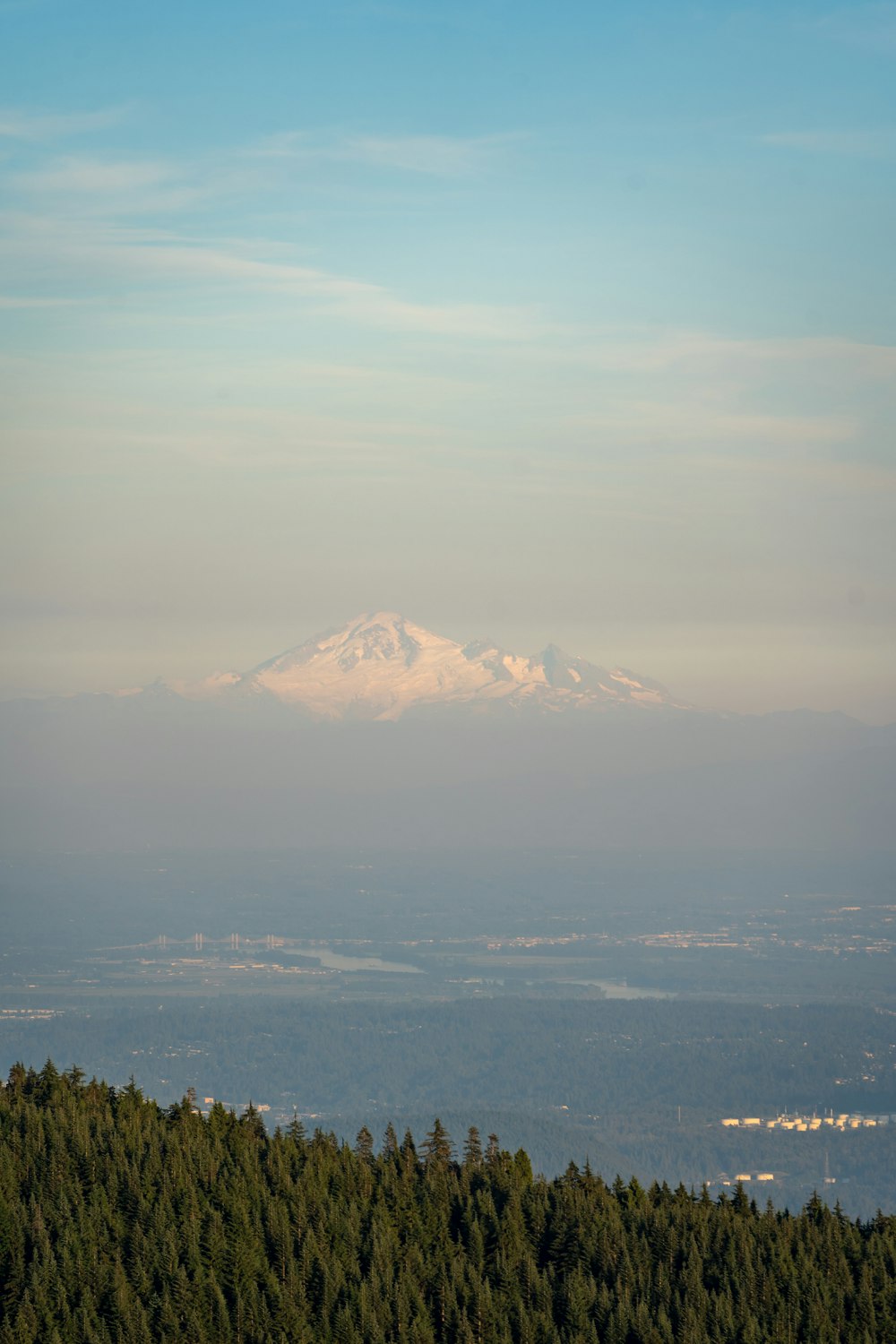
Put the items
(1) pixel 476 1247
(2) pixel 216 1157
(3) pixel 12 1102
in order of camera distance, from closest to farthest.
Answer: (1) pixel 476 1247 < (2) pixel 216 1157 < (3) pixel 12 1102

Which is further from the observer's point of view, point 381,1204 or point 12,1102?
point 12,1102

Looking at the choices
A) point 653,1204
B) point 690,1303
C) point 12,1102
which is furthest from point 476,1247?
point 12,1102

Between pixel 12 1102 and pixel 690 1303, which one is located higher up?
pixel 12 1102

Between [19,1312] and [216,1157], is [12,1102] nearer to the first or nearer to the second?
[216,1157]

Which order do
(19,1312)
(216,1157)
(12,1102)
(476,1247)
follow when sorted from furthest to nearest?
(12,1102), (216,1157), (476,1247), (19,1312)

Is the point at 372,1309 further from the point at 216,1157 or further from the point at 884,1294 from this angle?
the point at 884,1294

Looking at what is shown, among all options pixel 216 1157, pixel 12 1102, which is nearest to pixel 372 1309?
pixel 216 1157

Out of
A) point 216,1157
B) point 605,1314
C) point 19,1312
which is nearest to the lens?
point 19,1312
